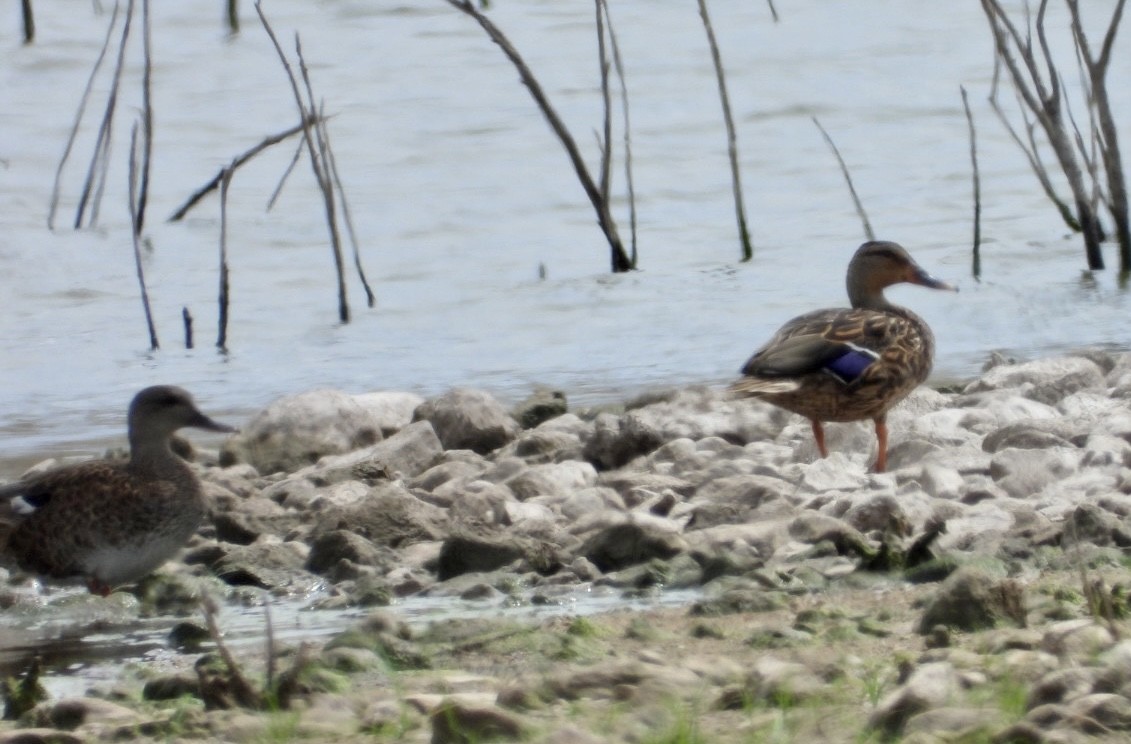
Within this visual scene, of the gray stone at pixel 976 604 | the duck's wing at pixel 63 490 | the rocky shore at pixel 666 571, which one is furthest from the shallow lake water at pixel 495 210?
the gray stone at pixel 976 604

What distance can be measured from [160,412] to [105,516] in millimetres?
572

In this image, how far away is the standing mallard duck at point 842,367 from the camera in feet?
A: 24.3

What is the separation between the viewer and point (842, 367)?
292 inches

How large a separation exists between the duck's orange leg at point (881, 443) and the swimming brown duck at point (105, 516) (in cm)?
241

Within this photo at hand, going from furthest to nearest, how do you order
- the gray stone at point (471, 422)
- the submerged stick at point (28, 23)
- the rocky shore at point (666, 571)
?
the submerged stick at point (28, 23) < the gray stone at point (471, 422) < the rocky shore at point (666, 571)

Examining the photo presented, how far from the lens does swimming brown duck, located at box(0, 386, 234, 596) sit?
20.1 feet

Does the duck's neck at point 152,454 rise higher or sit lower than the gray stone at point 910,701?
lower

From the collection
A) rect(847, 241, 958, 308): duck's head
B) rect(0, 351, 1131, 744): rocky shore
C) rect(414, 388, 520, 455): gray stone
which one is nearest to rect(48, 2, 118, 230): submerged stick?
rect(0, 351, 1131, 744): rocky shore

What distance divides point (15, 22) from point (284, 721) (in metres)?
18.5

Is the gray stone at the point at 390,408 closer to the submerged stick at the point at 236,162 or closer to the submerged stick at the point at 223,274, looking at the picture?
the submerged stick at the point at 223,274

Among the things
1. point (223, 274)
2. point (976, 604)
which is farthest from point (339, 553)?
point (223, 274)

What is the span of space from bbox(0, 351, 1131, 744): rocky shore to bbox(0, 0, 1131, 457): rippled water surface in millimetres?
1908

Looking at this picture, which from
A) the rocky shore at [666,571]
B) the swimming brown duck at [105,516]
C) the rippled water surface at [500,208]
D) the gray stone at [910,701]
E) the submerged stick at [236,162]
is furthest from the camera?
the rippled water surface at [500,208]

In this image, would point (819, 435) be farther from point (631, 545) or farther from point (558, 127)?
point (558, 127)
